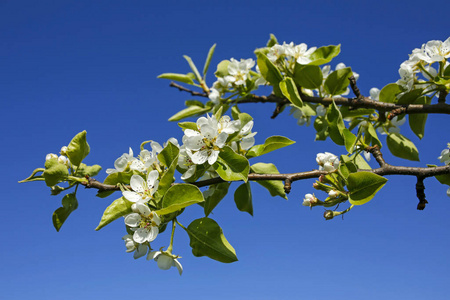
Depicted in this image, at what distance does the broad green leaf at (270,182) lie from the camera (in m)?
2.14

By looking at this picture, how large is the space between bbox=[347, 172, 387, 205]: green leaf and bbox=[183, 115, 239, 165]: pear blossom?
1.78ft

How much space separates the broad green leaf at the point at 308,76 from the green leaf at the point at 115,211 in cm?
134

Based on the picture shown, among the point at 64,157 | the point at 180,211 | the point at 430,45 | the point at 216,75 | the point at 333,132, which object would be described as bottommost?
the point at 180,211

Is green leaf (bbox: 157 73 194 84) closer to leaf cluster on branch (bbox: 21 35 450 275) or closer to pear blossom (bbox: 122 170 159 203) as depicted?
leaf cluster on branch (bbox: 21 35 450 275)

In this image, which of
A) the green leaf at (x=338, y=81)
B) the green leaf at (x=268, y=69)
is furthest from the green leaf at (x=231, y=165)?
the green leaf at (x=338, y=81)

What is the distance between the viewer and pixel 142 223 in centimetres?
164

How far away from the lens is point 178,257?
65.4 inches

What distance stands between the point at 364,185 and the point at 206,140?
0.68 meters

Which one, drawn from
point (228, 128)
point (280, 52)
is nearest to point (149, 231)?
point (228, 128)

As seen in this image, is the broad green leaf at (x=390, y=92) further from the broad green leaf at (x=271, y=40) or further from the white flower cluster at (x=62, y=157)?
the white flower cluster at (x=62, y=157)

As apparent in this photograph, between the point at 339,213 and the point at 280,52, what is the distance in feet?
3.62

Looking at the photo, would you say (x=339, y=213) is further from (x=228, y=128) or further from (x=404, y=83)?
(x=404, y=83)

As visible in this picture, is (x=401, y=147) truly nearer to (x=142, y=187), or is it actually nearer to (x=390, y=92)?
(x=390, y=92)

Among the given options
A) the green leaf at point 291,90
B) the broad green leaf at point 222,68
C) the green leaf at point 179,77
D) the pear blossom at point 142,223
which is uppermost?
the green leaf at point 179,77
